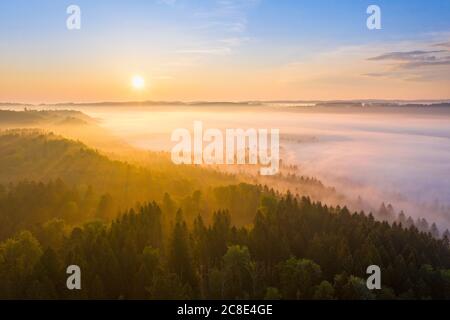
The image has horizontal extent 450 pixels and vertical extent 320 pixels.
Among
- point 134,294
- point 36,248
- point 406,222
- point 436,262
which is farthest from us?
point 406,222

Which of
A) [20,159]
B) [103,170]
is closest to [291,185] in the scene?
[103,170]

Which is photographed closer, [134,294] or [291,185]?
[134,294]
